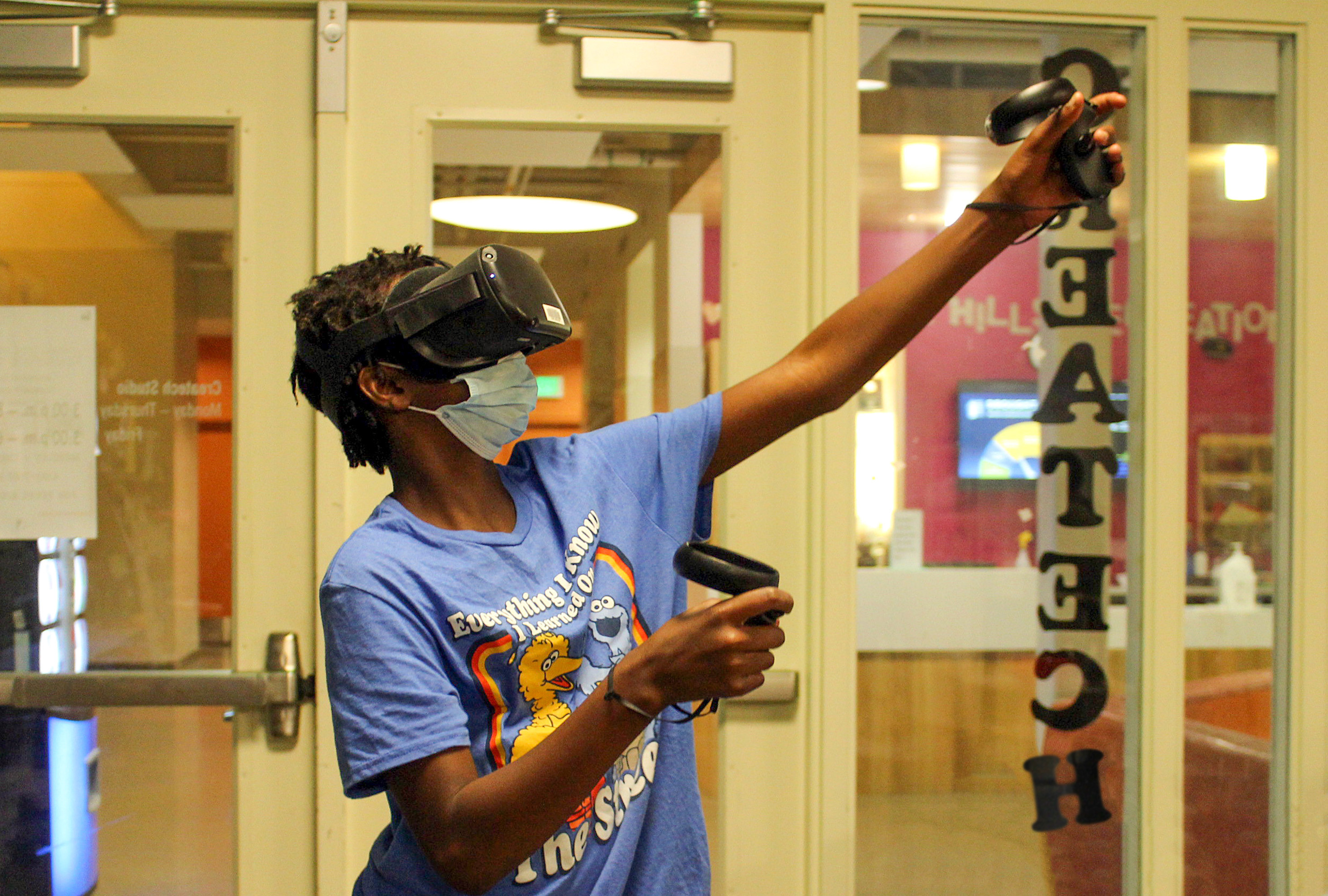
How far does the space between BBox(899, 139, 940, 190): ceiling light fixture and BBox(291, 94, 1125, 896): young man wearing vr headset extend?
84 centimetres

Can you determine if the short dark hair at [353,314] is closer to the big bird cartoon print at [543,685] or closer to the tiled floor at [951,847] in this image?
the big bird cartoon print at [543,685]

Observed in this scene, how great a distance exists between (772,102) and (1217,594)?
1330 millimetres

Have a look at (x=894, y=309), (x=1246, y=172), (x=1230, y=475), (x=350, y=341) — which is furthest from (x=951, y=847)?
(x=350, y=341)

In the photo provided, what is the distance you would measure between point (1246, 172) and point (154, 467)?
2.25 m

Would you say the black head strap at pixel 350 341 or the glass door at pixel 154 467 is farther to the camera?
the glass door at pixel 154 467

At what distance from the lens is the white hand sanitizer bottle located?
6.69 ft

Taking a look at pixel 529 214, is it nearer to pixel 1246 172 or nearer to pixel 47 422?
pixel 47 422

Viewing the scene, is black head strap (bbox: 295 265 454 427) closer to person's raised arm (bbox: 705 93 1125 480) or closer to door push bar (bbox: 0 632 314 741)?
person's raised arm (bbox: 705 93 1125 480)

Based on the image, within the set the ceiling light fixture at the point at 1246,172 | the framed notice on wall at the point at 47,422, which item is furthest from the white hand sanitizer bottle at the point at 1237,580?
the framed notice on wall at the point at 47,422

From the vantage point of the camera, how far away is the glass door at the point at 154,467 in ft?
6.27

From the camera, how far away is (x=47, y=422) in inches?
76.3

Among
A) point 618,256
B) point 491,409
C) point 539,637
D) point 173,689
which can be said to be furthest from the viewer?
point 618,256

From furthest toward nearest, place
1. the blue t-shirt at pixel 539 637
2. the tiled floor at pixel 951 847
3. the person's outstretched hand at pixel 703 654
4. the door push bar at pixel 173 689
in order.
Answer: the tiled floor at pixel 951 847 < the door push bar at pixel 173 689 < the blue t-shirt at pixel 539 637 < the person's outstretched hand at pixel 703 654

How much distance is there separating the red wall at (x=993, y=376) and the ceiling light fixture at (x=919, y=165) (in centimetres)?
11
